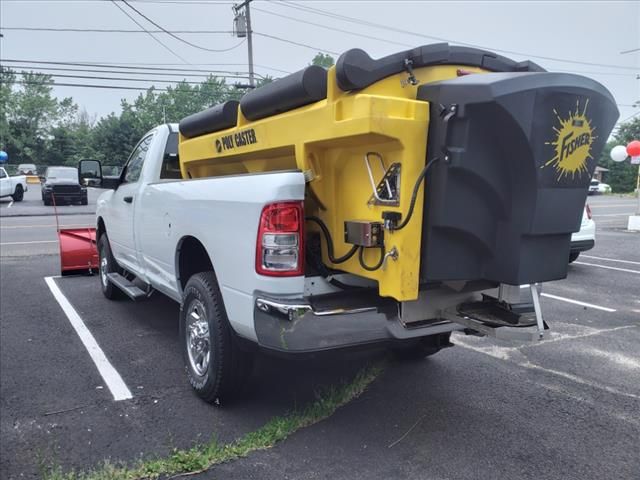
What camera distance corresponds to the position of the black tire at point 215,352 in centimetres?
359

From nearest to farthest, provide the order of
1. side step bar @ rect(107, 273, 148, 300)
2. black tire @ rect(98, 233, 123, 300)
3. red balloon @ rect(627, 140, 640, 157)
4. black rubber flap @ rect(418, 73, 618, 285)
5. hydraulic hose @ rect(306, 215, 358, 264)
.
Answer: black rubber flap @ rect(418, 73, 618, 285)
hydraulic hose @ rect(306, 215, 358, 264)
side step bar @ rect(107, 273, 148, 300)
black tire @ rect(98, 233, 123, 300)
red balloon @ rect(627, 140, 640, 157)

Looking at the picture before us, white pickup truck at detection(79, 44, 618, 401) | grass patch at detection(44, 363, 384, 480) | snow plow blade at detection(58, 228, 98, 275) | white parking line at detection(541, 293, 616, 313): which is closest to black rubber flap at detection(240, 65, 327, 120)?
white pickup truck at detection(79, 44, 618, 401)

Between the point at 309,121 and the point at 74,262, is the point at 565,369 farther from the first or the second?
the point at 74,262

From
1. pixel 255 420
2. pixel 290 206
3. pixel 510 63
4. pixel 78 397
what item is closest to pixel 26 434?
pixel 78 397

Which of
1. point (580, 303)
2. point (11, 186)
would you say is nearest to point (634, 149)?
point (580, 303)

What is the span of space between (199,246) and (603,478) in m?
3.06

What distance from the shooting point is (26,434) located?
3.45m

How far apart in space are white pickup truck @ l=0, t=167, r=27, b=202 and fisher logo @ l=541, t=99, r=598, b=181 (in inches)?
1098

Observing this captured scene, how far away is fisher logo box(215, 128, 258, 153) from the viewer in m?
3.95

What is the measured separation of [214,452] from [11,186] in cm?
2785

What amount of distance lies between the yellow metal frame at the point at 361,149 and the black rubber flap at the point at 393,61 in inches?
1.7

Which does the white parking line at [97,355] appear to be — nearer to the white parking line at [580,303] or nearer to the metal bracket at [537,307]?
the metal bracket at [537,307]

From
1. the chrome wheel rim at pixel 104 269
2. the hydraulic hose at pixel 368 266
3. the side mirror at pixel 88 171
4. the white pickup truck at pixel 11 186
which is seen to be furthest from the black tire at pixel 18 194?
the hydraulic hose at pixel 368 266

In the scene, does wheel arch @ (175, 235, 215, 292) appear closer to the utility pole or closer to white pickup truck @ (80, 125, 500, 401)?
white pickup truck @ (80, 125, 500, 401)
